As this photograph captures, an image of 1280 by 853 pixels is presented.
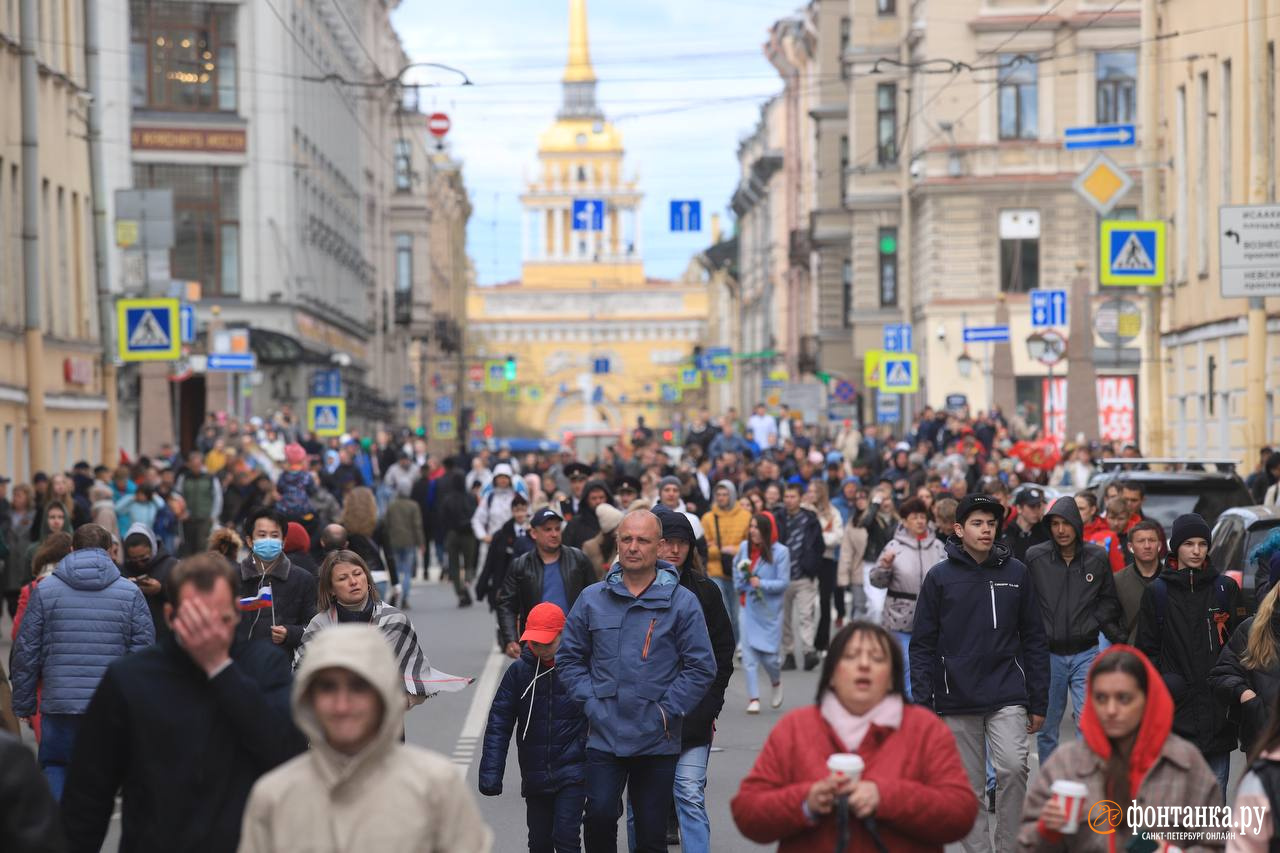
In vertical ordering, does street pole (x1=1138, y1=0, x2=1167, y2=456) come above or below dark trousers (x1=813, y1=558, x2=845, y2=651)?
above

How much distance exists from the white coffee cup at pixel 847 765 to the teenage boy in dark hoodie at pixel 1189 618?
4.37 m

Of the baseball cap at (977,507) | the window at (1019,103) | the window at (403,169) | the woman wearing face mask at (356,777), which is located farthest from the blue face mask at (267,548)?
the window at (403,169)

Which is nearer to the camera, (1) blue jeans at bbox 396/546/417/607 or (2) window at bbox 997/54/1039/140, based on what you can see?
(1) blue jeans at bbox 396/546/417/607

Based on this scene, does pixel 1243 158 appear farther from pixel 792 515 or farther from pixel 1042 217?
pixel 1042 217

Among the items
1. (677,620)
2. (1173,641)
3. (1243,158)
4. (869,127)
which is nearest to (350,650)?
(677,620)

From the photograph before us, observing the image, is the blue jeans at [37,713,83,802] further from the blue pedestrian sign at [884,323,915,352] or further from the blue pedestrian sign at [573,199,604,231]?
the blue pedestrian sign at [573,199,604,231]

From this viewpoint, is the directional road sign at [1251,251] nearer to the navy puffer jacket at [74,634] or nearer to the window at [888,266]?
the navy puffer jacket at [74,634]

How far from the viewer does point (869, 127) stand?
185 feet

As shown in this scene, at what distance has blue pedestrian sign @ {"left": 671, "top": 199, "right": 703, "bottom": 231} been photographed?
5859 centimetres

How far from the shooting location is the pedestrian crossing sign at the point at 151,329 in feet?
98.0

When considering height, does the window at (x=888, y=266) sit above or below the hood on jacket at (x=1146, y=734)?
above

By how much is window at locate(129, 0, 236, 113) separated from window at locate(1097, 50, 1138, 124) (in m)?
19.5

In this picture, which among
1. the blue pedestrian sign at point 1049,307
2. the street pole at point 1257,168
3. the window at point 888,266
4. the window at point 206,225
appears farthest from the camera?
the window at point 888,266

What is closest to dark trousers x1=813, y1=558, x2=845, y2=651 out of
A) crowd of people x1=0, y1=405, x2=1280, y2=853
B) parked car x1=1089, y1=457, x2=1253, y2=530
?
crowd of people x1=0, y1=405, x2=1280, y2=853
